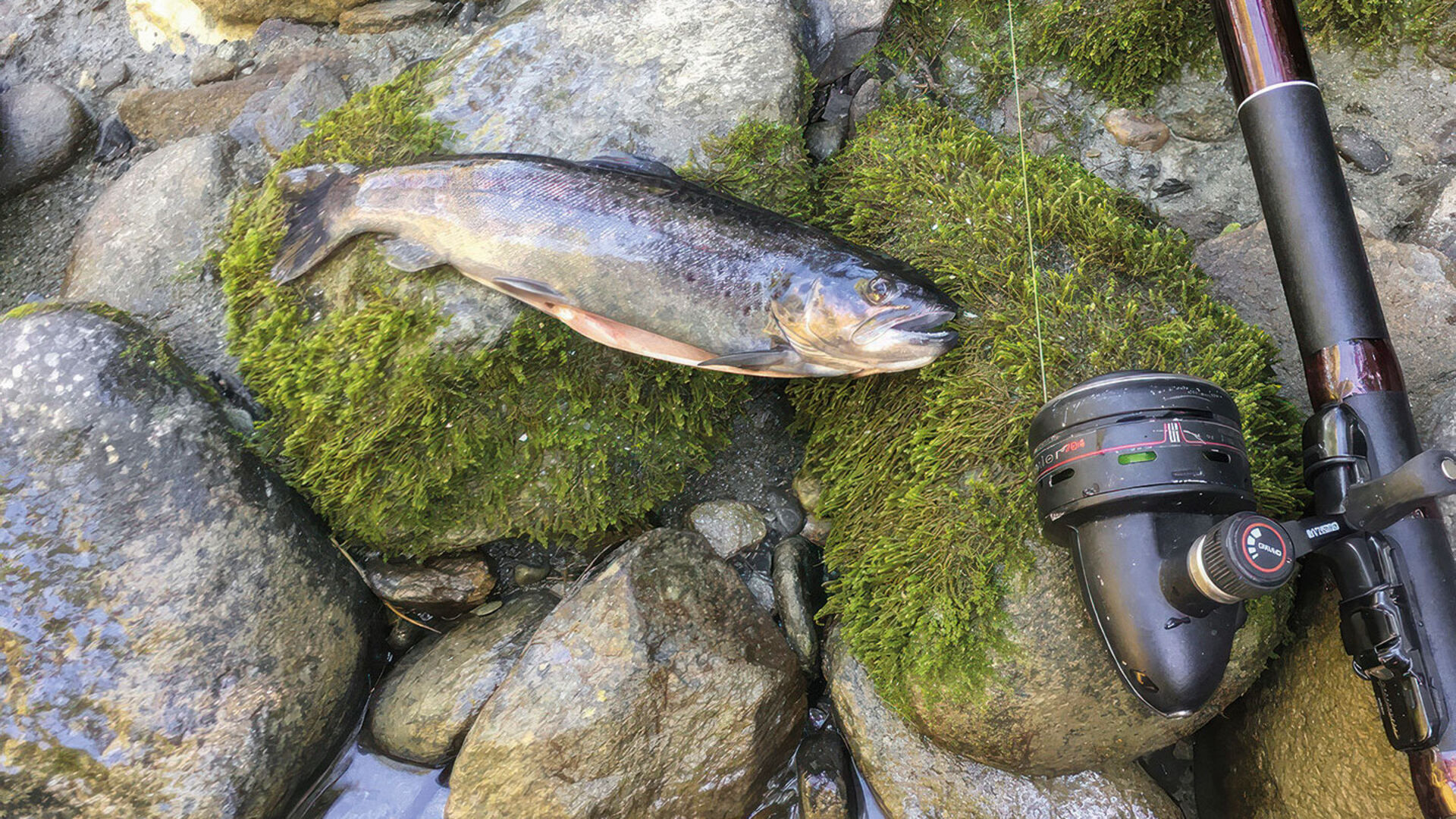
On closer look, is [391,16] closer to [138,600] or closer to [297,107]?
[297,107]

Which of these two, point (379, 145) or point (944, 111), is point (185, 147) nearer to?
point (379, 145)

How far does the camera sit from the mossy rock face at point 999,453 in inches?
124

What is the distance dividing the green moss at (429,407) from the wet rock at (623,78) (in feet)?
1.09

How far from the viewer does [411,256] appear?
3.61 m

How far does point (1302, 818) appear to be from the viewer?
3.19 meters

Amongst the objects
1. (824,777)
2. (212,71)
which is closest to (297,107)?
(212,71)

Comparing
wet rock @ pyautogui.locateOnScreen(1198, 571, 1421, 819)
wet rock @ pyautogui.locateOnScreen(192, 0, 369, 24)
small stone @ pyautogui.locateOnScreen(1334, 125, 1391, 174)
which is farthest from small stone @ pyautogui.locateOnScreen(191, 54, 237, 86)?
wet rock @ pyautogui.locateOnScreen(1198, 571, 1421, 819)

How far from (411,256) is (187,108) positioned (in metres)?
2.88

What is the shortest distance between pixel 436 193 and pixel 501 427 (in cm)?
104

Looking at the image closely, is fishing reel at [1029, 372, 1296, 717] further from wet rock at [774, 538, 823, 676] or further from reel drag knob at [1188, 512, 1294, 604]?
wet rock at [774, 538, 823, 676]

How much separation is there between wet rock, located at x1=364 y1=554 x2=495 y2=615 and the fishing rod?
8.68ft

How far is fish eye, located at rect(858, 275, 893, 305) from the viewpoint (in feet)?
10.4

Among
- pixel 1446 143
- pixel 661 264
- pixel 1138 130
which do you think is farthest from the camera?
pixel 1138 130

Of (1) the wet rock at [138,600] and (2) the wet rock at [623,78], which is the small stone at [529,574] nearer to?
(1) the wet rock at [138,600]
